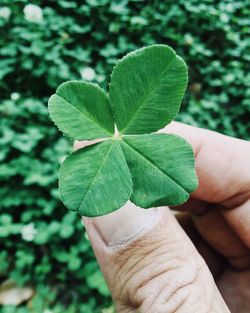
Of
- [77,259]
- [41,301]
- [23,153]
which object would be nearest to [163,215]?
[77,259]

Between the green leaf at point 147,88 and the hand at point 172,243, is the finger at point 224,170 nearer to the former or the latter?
the hand at point 172,243

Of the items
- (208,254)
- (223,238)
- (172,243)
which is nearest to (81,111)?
(172,243)

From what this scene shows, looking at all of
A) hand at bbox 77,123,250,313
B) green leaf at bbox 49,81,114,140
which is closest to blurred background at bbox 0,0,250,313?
hand at bbox 77,123,250,313

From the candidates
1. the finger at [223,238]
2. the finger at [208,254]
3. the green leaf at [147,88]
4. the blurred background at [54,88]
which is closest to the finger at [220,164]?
the finger at [223,238]

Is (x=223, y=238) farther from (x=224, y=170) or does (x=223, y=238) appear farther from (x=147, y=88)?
(x=147, y=88)

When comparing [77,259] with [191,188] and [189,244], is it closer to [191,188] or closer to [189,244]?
[189,244]

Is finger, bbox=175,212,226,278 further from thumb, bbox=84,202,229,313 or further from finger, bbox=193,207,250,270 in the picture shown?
thumb, bbox=84,202,229,313
